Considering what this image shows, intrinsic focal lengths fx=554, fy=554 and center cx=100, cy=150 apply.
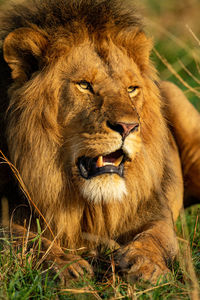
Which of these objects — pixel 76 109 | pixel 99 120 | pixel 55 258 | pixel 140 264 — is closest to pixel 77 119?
pixel 76 109

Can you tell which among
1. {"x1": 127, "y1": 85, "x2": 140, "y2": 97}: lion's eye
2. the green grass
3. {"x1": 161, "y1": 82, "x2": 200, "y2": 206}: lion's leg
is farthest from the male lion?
{"x1": 161, "y1": 82, "x2": 200, "y2": 206}: lion's leg

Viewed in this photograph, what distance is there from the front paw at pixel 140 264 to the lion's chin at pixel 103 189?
34cm

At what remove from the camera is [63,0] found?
157 inches

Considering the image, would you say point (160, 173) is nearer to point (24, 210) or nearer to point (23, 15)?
point (24, 210)

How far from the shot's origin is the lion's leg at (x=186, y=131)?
539 cm

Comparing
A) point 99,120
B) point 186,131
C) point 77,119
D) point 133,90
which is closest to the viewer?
point 99,120

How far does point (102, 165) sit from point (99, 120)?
0.29 metres

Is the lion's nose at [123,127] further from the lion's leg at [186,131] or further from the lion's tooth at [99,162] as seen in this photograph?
the lion's leg at [186,131]

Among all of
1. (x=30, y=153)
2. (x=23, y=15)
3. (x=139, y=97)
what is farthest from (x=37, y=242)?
(x=23, y=15)

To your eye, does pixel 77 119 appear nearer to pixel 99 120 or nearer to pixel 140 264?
pixel 99 120

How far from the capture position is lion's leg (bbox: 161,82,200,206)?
17.7 ft

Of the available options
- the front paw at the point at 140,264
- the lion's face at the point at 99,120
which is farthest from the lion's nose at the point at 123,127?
the front paw at the point at 140,264

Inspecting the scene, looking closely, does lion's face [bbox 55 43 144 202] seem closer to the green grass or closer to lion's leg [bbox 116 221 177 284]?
lion's leg [bbox 116 221 177 284]

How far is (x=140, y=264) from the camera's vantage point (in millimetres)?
3381
